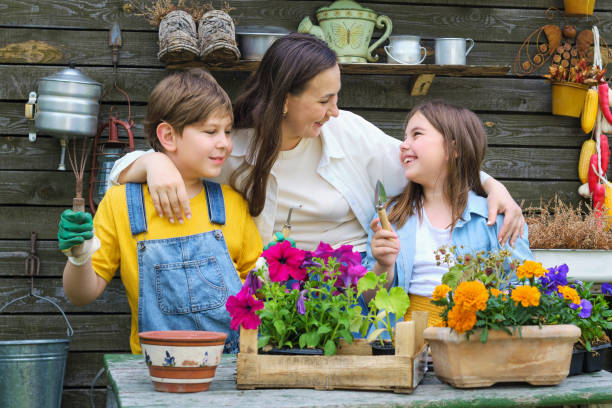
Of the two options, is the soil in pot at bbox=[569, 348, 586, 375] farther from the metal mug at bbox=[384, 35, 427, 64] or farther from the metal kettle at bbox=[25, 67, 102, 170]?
the metal kettle at bbox=[25, 67, 102, 170]

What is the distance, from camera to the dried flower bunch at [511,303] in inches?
61.0

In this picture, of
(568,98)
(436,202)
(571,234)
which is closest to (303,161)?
(436,202)

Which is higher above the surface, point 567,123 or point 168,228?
point 567,123

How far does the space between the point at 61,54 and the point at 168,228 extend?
5.51ft

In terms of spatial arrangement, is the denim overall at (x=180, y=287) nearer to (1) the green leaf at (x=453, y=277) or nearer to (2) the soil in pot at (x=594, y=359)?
(1) the green leaf at (x=453, y=277)

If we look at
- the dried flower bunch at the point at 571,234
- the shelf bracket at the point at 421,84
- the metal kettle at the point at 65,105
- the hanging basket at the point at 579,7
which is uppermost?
the hanging basket at the point at 579,7

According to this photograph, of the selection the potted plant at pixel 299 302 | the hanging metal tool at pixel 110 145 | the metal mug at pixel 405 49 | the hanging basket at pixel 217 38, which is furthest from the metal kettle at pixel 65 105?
the potted plant at pixel 299 302

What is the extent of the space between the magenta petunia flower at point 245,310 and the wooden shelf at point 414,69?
6.62 feet

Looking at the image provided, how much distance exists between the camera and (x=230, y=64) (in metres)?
3.42

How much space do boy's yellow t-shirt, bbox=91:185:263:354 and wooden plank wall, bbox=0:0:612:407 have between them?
1367mm

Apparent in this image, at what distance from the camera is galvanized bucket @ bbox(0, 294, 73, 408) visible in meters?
3.19

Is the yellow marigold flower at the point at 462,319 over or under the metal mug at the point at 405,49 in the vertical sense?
under

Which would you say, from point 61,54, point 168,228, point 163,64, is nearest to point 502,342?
point 168,228

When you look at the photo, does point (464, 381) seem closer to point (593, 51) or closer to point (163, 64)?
point (163, 64)
